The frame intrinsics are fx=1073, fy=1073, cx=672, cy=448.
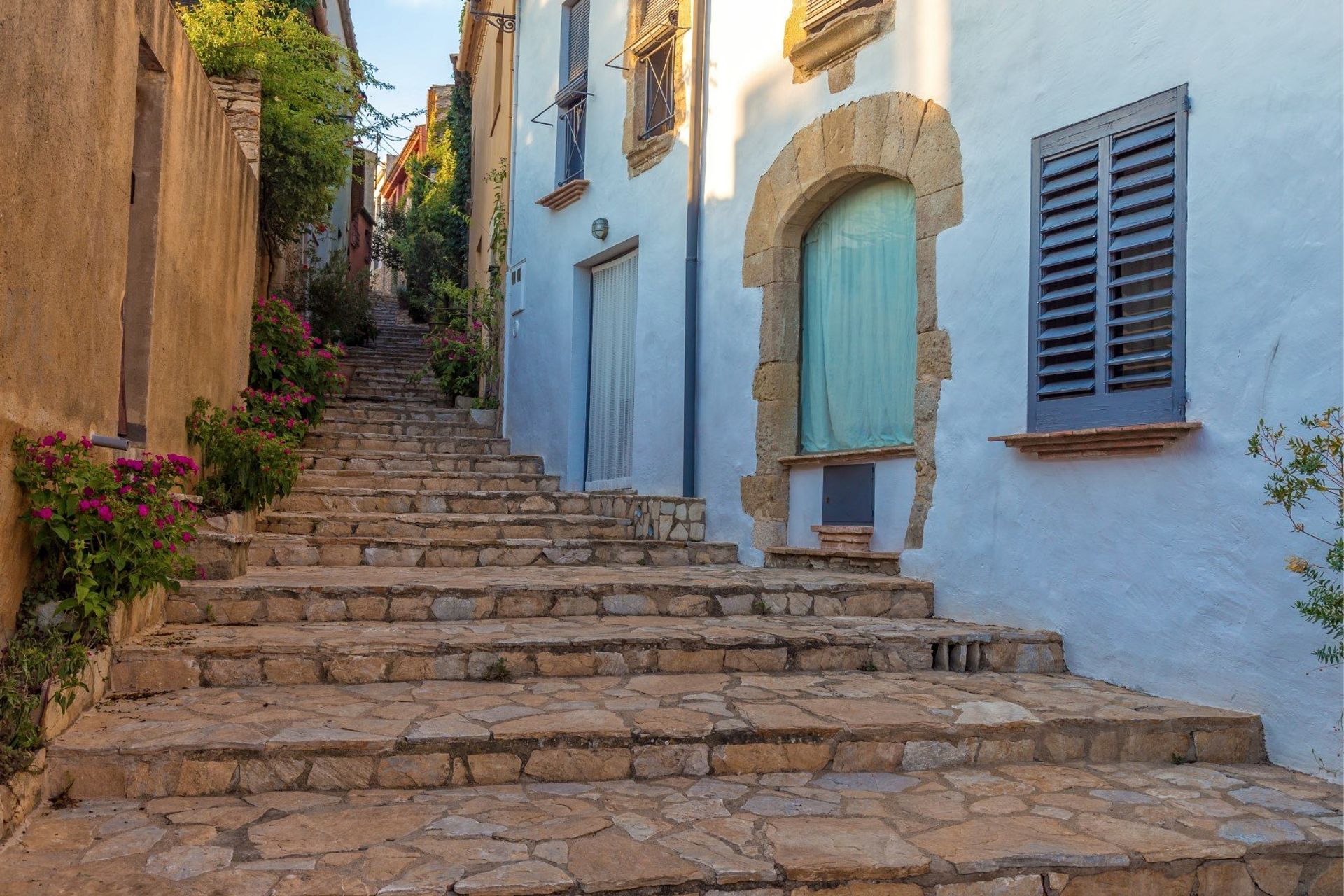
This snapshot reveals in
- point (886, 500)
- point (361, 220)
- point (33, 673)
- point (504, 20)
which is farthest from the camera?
point (361, 220)

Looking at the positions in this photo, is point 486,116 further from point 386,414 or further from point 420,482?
point 420,482

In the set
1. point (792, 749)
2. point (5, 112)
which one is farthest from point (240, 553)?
point (792, 749)

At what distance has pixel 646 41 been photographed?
895cm

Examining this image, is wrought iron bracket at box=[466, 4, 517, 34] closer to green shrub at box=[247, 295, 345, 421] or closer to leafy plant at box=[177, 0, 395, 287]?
leafy plant at box=[177, 0, 395, 287]

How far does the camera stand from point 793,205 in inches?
282

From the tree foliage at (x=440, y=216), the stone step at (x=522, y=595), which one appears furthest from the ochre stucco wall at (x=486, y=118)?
the stone step at (x=522, y=595)

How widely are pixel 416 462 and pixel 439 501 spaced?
1518mm

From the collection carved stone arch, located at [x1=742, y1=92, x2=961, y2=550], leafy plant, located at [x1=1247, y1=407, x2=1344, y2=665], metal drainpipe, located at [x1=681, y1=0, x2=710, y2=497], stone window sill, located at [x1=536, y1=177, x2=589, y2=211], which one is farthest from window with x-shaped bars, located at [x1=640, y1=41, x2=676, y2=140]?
leafy plant, located at [x1=1247, y1=407, x2=1344, y2=665]

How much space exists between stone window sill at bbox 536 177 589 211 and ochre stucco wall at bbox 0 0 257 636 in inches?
170

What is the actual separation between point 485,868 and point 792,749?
1380mm

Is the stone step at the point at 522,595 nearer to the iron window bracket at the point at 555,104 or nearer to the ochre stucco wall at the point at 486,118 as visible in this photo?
the iron window bracket at the point at 555,104

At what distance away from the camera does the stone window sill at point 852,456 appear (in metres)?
6.30

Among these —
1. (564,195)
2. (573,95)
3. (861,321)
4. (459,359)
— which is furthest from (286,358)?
(861,321)

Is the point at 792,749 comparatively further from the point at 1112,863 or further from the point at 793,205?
the point at 793,205
